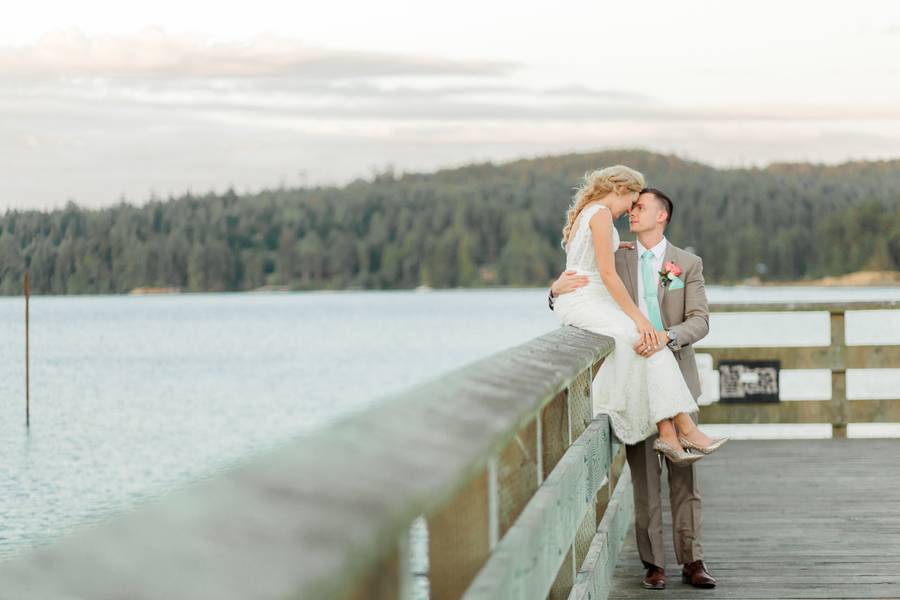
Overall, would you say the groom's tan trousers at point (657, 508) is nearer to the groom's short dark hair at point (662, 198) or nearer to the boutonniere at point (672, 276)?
the boutonniere at point (672, 276)

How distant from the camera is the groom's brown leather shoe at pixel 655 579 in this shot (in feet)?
16.8

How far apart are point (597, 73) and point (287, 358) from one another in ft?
101

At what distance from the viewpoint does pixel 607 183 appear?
5074 millimetres

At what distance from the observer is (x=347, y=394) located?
167 feet

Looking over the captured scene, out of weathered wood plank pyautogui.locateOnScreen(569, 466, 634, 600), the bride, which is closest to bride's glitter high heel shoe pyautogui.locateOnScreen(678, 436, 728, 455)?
the bride

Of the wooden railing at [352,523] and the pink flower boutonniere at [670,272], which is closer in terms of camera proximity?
the wooden railing at [352,523]

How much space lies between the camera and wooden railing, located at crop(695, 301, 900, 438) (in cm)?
982

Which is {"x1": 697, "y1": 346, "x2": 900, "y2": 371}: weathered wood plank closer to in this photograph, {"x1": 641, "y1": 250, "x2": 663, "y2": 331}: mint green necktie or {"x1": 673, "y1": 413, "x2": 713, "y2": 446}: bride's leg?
{"x1": 641, "y1": 250, "x2": 663, "y2": 331}: mint green necktie

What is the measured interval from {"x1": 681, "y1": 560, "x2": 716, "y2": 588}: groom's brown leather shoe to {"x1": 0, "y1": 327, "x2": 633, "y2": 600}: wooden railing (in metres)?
2.54

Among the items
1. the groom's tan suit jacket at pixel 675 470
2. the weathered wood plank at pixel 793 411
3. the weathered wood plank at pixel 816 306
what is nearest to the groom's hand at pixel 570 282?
the groom's tan suit jacket at pixel 675 470

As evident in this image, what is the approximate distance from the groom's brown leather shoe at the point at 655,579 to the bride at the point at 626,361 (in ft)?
1.42

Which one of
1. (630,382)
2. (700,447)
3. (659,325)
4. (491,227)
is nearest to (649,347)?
(630,382)

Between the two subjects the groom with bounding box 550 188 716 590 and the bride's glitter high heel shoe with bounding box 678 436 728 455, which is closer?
the bride's glitter high heel shoe with bounding box 678 436 728 455

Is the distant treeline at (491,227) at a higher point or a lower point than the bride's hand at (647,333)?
higher
